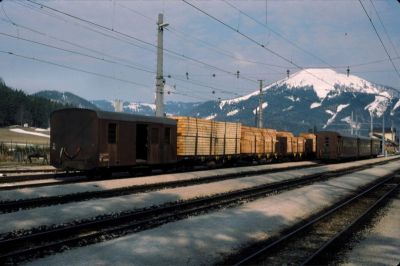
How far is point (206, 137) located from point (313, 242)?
1972cm

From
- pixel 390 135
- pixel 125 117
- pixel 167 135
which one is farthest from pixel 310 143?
pixel 390 135

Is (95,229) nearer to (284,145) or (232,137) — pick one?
(232,137)

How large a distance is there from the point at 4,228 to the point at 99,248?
302 centimetres

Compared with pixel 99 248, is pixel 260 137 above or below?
above

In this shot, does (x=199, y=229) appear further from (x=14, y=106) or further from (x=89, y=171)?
(x=14, y=106)

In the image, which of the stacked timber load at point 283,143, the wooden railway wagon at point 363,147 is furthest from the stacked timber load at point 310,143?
the wooden railway wagon at point 363,147

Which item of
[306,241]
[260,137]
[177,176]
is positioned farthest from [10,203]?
[260,137]

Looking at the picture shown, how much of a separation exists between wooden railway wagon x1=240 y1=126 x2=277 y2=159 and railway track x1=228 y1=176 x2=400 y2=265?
2067 cm

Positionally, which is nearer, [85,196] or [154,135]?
[85,196]

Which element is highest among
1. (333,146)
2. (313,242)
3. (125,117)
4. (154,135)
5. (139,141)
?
(125,117)

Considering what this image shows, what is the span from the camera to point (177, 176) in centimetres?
2378

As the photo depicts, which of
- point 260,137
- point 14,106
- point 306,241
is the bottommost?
point 306,241

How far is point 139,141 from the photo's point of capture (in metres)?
24.2

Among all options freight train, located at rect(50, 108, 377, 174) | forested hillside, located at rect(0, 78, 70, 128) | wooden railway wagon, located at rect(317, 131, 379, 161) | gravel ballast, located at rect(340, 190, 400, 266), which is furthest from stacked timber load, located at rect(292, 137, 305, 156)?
forested hillside, located at rect(0, 78, 70, 128)
